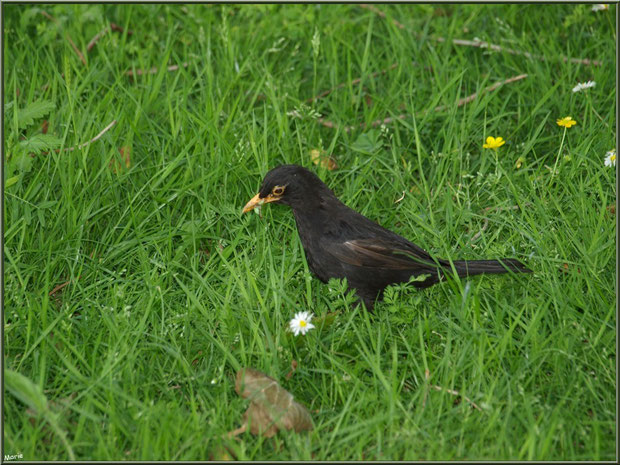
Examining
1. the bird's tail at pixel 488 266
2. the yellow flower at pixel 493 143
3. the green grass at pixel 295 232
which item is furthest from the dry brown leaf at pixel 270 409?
the yellow flower at pixel 493 143

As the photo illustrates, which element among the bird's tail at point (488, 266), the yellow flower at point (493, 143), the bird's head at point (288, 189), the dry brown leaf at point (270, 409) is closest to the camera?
the dry brown leaf at point (270, 409)

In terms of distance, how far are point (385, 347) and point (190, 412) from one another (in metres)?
1.02

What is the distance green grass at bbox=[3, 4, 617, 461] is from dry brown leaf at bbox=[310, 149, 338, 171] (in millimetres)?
60

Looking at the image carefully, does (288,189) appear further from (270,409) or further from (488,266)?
(270,409)

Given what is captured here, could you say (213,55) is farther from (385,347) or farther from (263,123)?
(385,347)

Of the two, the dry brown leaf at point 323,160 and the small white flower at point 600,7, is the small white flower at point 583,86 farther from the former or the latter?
the dry brown leaf at point 323,160

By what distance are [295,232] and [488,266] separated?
1.20m

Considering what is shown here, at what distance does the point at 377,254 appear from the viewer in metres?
3.93

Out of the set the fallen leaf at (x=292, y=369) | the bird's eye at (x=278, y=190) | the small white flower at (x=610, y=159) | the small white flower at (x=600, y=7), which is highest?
the small white flower at (x=600, y=7)

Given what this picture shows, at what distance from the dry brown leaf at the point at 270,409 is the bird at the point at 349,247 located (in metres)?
0.94

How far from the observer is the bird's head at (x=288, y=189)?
4090 millimetres

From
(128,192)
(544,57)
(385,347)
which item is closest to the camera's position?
(385,347)

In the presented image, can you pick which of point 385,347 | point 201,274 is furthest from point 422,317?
point 201,274

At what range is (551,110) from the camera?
5098mm
